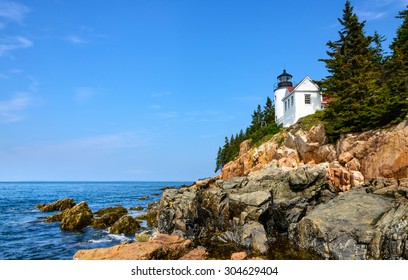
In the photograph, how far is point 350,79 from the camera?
27.6m

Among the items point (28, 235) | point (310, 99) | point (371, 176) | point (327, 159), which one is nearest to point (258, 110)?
point (310, 99)

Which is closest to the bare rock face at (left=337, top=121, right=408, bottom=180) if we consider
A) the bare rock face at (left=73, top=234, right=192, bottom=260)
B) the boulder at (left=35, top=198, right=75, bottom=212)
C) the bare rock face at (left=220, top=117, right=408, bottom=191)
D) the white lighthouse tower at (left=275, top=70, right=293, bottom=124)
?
the bare rock face at (left=220, top=117, right=408, bottom=191)

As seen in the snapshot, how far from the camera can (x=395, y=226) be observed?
495 inches

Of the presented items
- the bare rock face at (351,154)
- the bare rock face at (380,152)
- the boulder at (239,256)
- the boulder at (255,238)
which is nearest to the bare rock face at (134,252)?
the boulder at (239,256)

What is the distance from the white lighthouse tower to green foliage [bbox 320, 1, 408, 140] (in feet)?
36.1

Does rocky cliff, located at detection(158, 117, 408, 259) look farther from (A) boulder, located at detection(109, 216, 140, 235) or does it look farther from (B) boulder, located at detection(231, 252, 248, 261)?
(A) boulder, located at detection(109, 216, 140, 235)

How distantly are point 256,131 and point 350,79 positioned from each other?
63.7ft

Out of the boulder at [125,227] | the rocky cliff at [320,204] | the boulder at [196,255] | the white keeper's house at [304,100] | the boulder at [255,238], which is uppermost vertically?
the white keeper's house at [304,100]

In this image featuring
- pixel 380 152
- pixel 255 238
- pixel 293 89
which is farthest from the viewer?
pixel 293 89

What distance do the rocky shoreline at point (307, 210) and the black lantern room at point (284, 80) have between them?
1701cm

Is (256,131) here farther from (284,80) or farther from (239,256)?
(239,256)

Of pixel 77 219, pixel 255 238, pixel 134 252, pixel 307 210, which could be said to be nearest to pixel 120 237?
pixel 77 219

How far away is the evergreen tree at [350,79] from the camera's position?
83.4 feet

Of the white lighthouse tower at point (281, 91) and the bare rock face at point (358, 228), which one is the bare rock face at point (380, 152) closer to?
Result: the bare rock face at point (358, 228)
